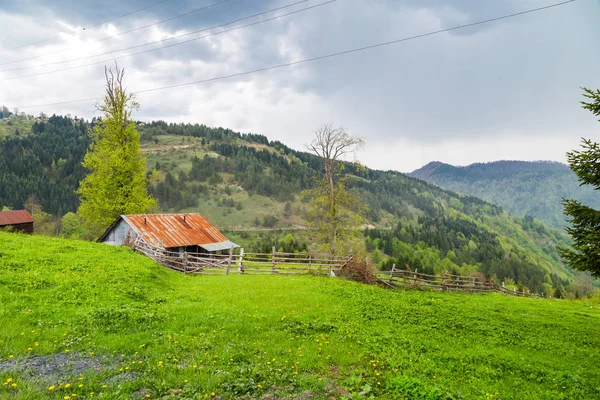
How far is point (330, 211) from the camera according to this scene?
3384cm

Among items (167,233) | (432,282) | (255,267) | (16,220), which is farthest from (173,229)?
(16,220)

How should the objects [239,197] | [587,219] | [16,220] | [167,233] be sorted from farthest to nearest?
[239,197] < [16,220] < [167,233] < [587,219]

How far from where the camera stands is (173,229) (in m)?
34.5

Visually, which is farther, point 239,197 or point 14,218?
point 239,197

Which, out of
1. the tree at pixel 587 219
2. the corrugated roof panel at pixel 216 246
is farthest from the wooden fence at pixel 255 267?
the tree at pixel 587 219

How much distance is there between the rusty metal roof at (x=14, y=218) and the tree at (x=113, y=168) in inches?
1295

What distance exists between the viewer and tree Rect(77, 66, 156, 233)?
33.1 m

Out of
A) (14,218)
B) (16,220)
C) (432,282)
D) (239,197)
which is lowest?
(432,282)

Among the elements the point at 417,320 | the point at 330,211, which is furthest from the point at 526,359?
the point at 330,211

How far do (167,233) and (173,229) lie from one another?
1376mm

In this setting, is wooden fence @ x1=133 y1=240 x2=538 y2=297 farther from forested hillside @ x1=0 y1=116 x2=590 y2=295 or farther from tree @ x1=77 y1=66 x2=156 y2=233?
forested hillside @ x1=0 y1=116 x2=590 y2=295

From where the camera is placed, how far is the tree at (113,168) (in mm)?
33094

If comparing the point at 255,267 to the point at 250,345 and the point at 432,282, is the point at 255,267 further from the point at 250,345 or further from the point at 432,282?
the point at 250,345

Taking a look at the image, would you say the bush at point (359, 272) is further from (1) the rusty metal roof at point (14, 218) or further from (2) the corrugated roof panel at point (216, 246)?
(1) the rusty metal roof at point (14, 218)
